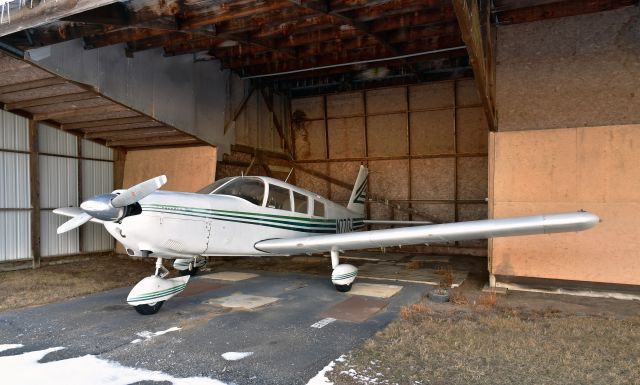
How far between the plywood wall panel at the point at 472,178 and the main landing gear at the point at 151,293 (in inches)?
357

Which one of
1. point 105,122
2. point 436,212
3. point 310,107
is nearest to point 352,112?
point 310,107

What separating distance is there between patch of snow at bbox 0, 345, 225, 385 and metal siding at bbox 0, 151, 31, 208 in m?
6.38

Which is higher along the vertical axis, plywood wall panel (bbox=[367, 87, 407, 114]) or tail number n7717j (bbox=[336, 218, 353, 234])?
plywood wall panel (bbox=[367, 87, 407, 114])

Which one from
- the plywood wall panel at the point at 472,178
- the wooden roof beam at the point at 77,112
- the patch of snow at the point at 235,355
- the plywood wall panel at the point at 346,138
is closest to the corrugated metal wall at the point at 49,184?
the wooden roof beam at the point at 77,112

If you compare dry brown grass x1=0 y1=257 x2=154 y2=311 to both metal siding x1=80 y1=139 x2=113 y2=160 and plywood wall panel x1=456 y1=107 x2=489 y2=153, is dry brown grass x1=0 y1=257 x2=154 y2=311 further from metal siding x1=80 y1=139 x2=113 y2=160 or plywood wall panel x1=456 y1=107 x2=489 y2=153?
plywood wall panel x1=456 y1=107 x2=489 y2=153

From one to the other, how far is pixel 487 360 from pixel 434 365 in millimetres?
502

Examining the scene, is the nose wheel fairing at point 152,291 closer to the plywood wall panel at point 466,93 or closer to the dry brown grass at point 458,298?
the dry brown grass at point 458,298

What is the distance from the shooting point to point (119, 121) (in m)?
9.06

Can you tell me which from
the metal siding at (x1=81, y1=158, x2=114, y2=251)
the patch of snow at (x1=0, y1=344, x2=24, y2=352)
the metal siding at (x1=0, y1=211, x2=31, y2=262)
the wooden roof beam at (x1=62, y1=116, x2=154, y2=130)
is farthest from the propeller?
the metal siding at (x1=81, y1=158, x2=114, y2=251)

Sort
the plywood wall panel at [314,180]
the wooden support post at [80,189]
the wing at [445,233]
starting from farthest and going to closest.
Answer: the plywood wall panel at [314,180] → the wooden support post at [80,189] → the wing at [445,233]

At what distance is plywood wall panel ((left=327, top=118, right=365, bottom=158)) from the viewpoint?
13.3 meters

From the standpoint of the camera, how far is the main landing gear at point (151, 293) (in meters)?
5.10

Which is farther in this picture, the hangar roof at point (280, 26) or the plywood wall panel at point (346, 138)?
the plywood wall panel at point (346, 138)

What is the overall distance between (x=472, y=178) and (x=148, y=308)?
9624mm
